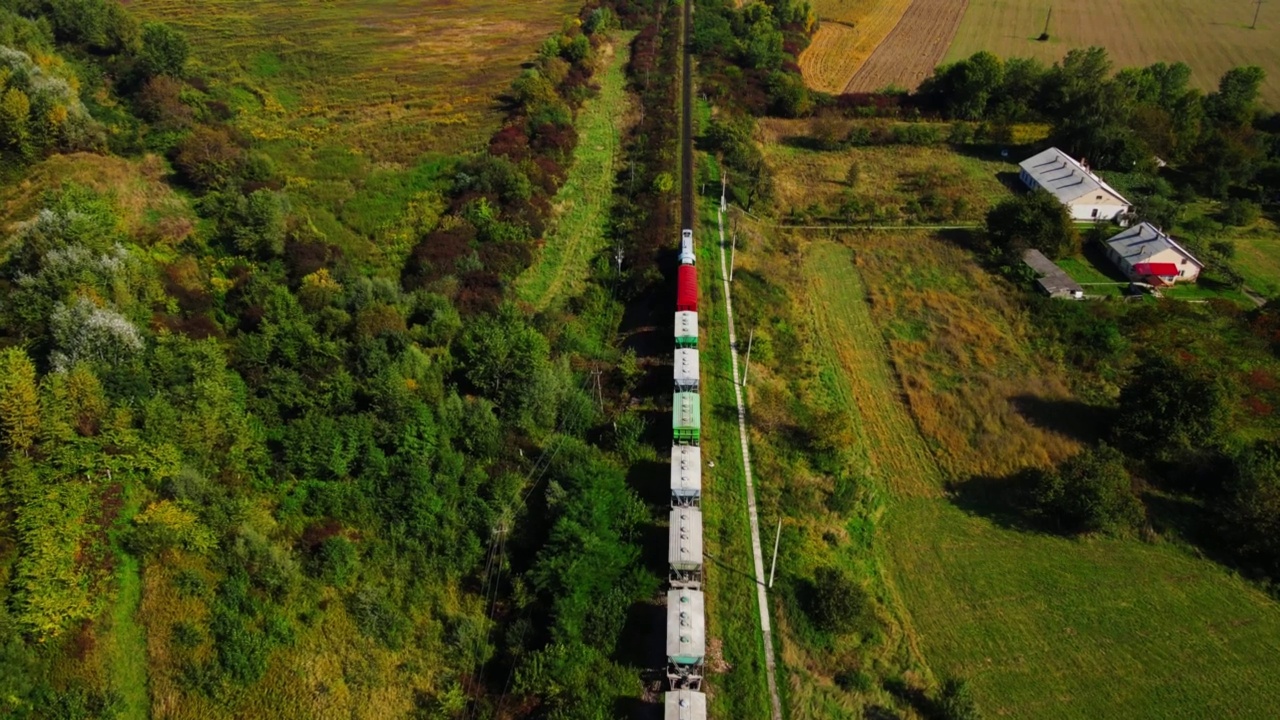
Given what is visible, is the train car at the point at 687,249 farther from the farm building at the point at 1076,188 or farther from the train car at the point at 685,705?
the farm building at the point at 1076,188

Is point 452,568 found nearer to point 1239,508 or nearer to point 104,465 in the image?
point 104,465

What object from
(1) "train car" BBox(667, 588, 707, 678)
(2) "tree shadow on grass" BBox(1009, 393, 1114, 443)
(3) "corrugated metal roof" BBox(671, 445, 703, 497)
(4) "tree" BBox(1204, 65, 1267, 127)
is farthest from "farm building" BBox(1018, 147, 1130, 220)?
(1) "train car" BBox(667, 588, 707, 678)

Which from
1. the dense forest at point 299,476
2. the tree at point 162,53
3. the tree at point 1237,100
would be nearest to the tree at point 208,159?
the dense forest at point 299,476

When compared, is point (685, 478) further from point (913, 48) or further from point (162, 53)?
point (913, 48)

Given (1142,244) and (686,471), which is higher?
(1142,244)

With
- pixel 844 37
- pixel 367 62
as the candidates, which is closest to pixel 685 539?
pixel 367 62

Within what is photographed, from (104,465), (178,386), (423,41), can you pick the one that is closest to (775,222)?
(178,386)
